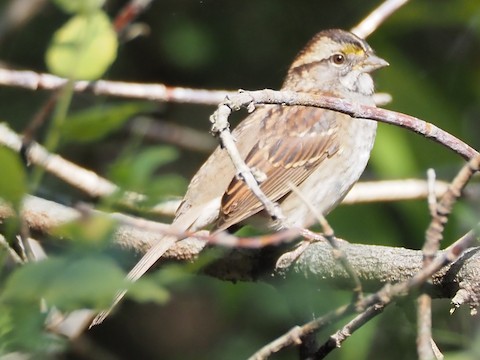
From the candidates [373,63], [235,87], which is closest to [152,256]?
[373,63]

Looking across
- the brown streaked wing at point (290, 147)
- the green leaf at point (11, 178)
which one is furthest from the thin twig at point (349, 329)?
the brown streaked wing at point (290, 147)

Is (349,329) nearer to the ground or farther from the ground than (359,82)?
nearer to the ground

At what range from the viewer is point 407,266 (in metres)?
2.48

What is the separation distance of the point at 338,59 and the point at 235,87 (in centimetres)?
116

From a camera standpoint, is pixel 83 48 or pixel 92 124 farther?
pixel 83 48

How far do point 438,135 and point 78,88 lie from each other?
60.6 inches

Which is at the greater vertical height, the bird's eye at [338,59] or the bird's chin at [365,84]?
the bird's eye at [338,59]

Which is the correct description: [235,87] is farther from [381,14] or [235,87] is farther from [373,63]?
[381,14]

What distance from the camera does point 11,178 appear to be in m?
1.40

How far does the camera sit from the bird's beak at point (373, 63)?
3.96 m

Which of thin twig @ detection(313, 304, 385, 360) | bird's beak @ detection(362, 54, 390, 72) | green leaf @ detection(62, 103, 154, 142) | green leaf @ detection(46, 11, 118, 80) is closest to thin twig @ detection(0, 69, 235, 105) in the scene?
bird's beak @ detection(362, 54, 390, 72)

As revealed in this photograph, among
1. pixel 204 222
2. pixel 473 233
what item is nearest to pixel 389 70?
pixel 204 222

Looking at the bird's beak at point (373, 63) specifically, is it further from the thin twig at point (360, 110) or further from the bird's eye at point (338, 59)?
the thin twig at point (360, 110)

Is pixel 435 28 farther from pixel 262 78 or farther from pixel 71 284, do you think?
pixel 71 284
